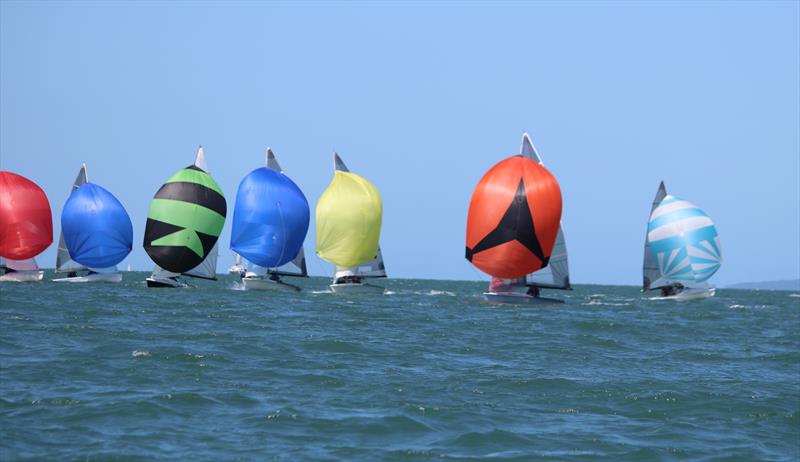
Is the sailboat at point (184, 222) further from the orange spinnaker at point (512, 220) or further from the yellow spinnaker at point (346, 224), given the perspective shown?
the orange spinnaker at point (512, 220)

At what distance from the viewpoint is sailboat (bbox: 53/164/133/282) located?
186ft

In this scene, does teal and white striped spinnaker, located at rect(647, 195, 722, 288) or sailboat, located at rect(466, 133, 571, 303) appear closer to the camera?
sailboat, located at rect(466, 133, 571, 303)

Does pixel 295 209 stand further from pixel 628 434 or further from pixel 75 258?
pixel 628 434

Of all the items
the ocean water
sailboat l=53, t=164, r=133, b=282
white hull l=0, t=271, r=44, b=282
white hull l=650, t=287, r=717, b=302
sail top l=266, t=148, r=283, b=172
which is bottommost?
the ocean water

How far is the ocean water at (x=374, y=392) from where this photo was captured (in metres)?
12.8

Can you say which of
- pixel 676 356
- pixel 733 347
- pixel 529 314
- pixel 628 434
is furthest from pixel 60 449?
pixel 529 314

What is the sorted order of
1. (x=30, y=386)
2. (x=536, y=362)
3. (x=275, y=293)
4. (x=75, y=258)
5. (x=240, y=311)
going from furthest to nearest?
(x=75, y=258), (x=275, y=293), (x=240, y=311), (x=536, y=362), (x=30, y=386)

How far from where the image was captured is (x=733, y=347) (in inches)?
1147

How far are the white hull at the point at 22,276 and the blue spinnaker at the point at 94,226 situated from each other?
287 cm

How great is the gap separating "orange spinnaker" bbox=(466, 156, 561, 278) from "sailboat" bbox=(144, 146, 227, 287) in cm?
1528

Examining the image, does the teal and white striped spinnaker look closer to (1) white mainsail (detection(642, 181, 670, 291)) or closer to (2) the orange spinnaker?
(1) white mainsail (detection(642, 181, 670, 291))

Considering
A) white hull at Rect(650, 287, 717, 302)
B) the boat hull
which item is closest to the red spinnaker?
the boat hull

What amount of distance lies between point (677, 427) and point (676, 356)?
10.9m

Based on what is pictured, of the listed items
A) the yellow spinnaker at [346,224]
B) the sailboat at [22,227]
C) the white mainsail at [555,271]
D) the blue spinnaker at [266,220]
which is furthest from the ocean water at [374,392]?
the sailboat at [22,227]
